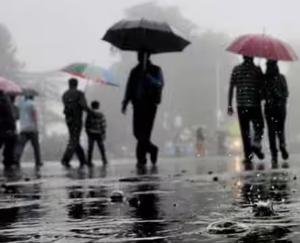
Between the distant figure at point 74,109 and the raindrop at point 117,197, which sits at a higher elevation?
the distant figure at point 74,109

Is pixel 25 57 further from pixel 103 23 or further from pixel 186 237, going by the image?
pixel 186 237

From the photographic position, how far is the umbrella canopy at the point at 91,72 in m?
17.4

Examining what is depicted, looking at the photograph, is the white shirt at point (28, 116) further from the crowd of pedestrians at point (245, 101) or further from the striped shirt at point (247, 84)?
the striped shirt at point (247, 84)

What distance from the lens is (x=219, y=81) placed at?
3113 inches

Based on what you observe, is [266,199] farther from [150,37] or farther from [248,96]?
[150,37]

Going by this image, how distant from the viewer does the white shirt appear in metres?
17.3

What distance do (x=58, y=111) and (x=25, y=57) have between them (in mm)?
8946

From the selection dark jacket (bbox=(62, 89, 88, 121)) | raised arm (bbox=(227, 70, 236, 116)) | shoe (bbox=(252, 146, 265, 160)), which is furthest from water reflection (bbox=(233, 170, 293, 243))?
dark jacket (bbox=(62, 89, 88, 121))

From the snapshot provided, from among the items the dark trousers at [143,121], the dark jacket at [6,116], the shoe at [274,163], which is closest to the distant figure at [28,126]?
the dark jacket at [6,116]

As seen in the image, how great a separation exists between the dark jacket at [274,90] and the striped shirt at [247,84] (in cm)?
26

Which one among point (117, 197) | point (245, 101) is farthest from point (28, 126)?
point (117, 197)

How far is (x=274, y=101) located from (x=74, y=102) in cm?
387

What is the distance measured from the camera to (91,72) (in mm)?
17703

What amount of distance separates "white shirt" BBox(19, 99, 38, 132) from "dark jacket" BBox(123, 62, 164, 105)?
536cm
